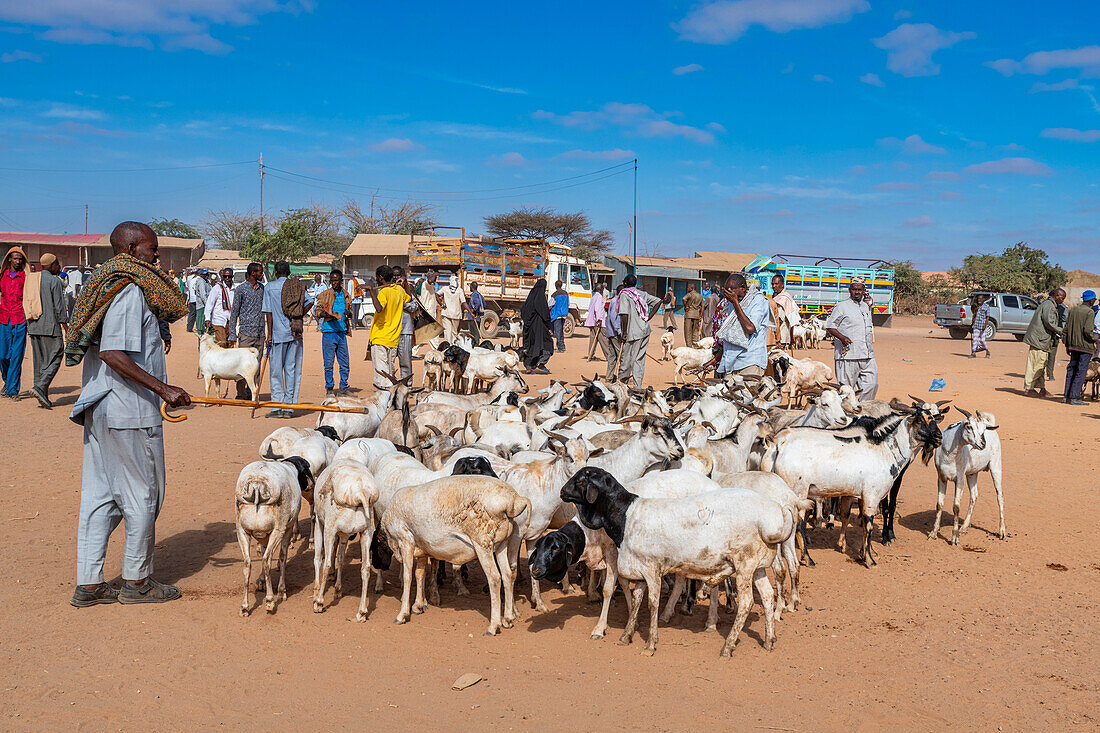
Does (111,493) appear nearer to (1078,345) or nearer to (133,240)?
(133,240)

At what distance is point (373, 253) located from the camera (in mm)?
42219

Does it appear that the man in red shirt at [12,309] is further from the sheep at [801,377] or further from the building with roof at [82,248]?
the building with roof at [82,248]

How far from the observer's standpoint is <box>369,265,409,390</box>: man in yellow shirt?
Result: 10844 mm

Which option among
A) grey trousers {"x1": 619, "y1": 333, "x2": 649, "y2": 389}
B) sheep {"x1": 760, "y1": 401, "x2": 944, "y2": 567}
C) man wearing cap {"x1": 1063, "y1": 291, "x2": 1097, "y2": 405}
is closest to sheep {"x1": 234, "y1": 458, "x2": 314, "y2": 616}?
sheep {"x1": 760, "y1": 401, "x2": 944, "y2": 567}

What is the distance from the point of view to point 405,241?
43.8m

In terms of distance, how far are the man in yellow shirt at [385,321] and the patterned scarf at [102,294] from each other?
232 inches

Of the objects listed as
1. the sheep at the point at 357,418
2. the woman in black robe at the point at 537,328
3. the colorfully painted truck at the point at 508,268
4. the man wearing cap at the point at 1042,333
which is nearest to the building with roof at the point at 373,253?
the colorfully painted truck at the point at 508,268

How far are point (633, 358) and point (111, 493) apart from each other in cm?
954

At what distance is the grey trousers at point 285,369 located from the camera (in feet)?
35.8

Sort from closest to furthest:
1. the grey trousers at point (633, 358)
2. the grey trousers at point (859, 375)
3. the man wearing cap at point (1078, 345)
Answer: the grey trousers at point (859, 375)
the grey trousers at point (633, 358)
the man wearing cap at point (1078, 345)

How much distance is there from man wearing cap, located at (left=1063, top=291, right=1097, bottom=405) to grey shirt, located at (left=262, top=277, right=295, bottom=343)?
43.6ft

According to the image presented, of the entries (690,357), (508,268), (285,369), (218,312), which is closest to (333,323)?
(285,369)

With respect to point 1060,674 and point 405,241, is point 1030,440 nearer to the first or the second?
point 1060,674

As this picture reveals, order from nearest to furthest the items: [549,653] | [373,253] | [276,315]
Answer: [549,653] → [276,315] → [373,253]
